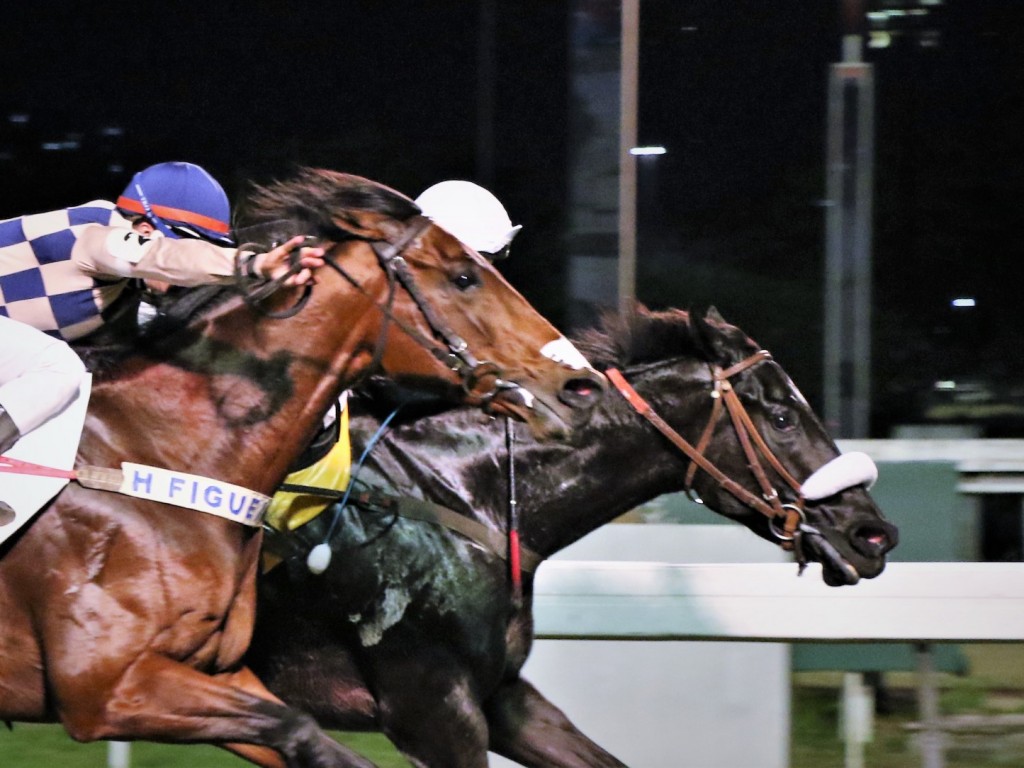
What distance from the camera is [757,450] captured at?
4234mm

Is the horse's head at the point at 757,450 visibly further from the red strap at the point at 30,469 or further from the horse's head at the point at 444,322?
the red strap at the point at 30,469

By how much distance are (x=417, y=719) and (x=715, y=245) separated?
39.9 ft

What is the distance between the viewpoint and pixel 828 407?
25.7 ft

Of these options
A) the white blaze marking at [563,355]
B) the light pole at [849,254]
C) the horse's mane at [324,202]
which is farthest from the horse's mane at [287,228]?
the light pole at [849,254]

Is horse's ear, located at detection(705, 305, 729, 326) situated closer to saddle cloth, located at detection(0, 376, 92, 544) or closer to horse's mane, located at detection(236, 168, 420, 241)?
horse's mane, located at detection(236, 168, 420, 241)

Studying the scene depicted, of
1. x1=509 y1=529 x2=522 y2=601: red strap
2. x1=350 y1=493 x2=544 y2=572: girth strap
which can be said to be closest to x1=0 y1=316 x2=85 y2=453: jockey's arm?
x1=350 y1=493 x2=544 y2=572: girth strap

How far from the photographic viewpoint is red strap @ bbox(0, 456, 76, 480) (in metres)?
3.21

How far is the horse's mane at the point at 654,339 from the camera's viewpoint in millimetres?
4344

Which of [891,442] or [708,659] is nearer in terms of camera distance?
[708,659]

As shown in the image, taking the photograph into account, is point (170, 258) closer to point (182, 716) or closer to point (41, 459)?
point (41, 459)

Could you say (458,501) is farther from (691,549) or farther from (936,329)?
(936,329)

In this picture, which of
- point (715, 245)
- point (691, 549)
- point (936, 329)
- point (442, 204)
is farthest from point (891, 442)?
point (715, 245)

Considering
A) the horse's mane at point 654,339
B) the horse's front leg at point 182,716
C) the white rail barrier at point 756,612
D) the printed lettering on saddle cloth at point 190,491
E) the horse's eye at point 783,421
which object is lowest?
the white rail barrier at point 756,612

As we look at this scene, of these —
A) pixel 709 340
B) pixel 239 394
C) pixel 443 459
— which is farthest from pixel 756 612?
pixel 239 394
